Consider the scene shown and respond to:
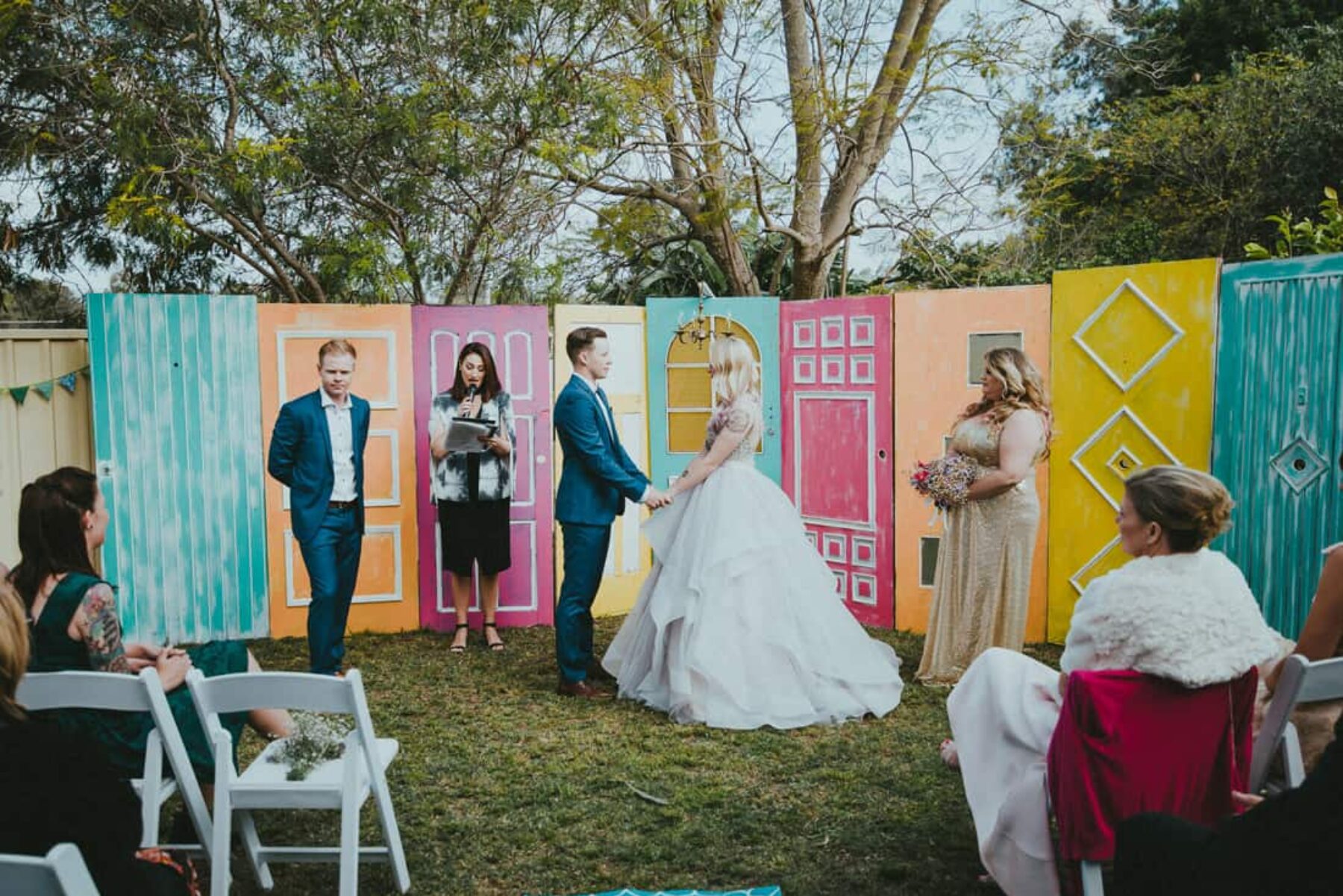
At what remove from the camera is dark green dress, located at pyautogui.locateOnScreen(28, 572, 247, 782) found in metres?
3.03

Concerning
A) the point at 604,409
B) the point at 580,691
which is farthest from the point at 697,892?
the point at 604,409

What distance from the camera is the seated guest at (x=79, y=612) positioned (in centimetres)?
304

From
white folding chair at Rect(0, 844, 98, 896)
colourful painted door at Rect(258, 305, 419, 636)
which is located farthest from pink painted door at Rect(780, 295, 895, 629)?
white folding chair at Rect(0, 844, 98, 896)

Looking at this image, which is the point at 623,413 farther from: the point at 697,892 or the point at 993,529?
the point at 697,892

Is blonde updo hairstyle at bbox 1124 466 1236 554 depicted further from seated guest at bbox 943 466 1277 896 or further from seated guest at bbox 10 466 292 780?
seated guest at bbox 10 466 292 780

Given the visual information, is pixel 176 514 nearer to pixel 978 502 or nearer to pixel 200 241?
pixel 200 241

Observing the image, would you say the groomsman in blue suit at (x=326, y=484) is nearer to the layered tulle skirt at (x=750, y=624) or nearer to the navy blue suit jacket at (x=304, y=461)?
the navy blue suit jacket at (x=304, y=461)

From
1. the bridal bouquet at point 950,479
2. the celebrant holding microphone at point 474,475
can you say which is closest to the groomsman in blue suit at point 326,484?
the celebrant holding microphone at point 474,475

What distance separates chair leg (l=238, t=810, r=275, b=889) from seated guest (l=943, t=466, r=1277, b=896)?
2109 millimetres

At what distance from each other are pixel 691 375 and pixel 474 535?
1779 millimetres

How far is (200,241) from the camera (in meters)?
8.59

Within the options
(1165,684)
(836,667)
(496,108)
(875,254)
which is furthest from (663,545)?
(875,254)

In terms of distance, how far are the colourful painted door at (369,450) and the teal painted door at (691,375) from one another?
1544mm

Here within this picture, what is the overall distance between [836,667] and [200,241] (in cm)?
642
